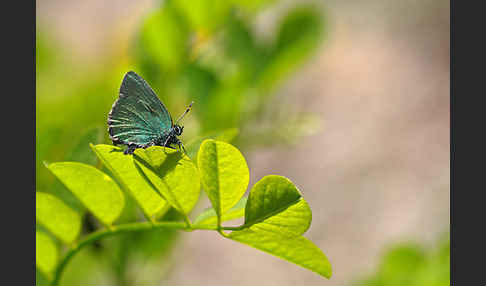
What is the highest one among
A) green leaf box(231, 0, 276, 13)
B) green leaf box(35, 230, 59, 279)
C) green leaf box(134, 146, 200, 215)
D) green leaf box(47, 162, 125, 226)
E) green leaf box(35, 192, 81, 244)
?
green leaf box(231, 0, 276, 13)

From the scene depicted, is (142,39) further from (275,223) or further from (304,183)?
(304,183)

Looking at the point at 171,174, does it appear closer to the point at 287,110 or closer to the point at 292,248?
the point at 292,248

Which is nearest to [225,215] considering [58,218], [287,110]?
[58,218]

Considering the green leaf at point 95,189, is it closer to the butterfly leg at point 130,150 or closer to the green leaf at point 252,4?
the butterfly leg at point 130,150

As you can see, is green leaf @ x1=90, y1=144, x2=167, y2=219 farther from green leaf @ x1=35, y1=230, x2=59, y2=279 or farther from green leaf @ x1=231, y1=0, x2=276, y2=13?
green leaf @ x1=231, y1=0, x2=276, y2=13

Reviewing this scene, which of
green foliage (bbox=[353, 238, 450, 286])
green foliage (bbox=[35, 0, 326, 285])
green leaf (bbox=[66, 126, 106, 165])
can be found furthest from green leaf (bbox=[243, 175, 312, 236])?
green foliage (bbox=[353, 238, 450, 286])

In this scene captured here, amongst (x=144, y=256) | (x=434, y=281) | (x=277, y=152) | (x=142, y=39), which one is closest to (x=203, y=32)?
(x=142, y=39)
